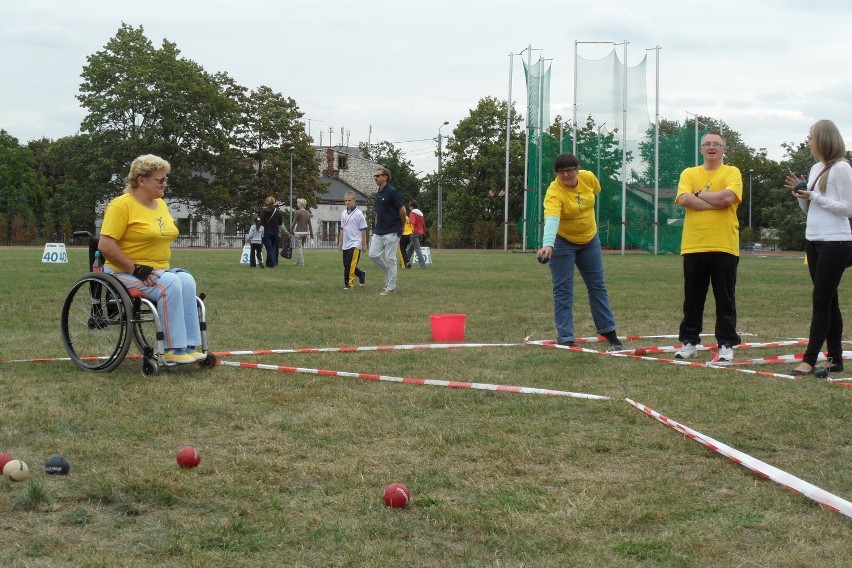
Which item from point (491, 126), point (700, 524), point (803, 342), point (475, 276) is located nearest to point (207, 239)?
point (491, 126)

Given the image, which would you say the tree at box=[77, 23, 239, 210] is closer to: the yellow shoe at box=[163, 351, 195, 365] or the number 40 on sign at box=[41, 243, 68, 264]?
the number 40 on sign at box=[41, 243, 68, 264]

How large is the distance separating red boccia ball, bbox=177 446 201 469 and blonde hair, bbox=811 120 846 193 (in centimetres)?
477

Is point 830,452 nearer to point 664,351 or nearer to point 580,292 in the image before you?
point 664,351

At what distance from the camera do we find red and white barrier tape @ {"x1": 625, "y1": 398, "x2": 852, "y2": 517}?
365 cm

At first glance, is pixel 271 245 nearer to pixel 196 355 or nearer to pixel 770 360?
pixel 196 355

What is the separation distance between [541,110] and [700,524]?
3485 centimetres

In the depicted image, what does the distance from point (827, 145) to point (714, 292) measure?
1.42 metres

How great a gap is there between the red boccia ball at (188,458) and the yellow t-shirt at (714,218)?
4.47 metres

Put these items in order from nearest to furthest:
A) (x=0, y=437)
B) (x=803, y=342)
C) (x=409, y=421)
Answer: (x=0, y=437) < (x=409, y=421) < (x=803, y=342)

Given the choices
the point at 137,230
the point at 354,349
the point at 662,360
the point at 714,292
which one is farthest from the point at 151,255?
the point at 714,292

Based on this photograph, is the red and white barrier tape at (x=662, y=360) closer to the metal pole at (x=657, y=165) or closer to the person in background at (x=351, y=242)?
the person in background at (x=351, y=242)

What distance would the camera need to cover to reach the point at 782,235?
63875 millimetres

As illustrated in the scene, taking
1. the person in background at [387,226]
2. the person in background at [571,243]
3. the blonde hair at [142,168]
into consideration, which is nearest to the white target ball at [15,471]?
the blonde hair at [142,168]

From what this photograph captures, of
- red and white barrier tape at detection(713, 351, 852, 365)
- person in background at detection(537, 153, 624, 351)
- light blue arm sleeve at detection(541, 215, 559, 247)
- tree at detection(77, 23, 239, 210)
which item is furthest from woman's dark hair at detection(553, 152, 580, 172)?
tree at detection(77, 23, 239, 210)
